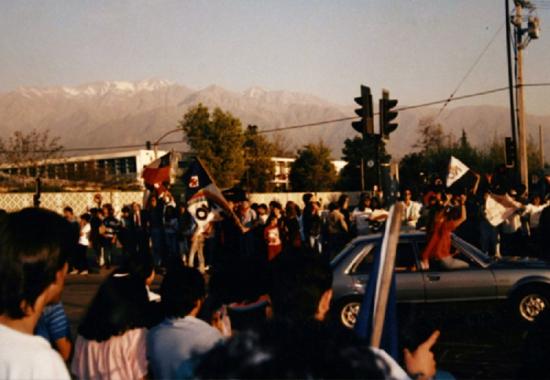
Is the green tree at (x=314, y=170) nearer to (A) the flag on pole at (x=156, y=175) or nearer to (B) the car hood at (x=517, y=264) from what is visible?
(A) the flag on pole at (x=156, y=175)

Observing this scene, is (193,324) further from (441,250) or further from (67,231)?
(441,250)

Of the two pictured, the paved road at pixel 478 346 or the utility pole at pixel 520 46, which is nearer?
the paved road at pixel 478 346

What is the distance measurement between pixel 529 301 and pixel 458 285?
93cm

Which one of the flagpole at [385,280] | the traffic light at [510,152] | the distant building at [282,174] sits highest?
the distant building at [282,174]

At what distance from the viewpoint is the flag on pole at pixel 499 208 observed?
1617cm

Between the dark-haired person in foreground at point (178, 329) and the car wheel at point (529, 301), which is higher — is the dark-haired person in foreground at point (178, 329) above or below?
above

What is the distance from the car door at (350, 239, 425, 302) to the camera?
31.8 feet

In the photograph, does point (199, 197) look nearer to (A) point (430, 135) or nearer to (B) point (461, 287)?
(B) point (461, 287)

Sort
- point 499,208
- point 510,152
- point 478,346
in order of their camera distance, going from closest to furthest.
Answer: point 478,346, point 499,208, point 510,152

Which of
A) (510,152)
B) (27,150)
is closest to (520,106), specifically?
(510,152)

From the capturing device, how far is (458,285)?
9.73m

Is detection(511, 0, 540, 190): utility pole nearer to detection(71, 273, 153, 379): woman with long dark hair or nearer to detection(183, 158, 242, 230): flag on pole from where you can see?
detection(183, 158, 242, 230): flag on pole

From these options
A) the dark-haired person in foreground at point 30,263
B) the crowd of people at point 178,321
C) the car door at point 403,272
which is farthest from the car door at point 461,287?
the dark-haired person in foreground at point 30,263

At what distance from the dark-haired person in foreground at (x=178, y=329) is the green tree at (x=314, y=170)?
92.6 meters
